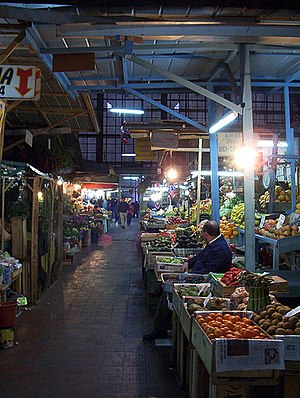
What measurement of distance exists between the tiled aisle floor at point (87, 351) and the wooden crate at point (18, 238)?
3.46ft

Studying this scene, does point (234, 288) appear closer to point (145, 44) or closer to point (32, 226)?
point (145, 44)

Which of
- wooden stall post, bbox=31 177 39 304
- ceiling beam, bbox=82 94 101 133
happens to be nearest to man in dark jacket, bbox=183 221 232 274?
wooden stall post, bbox=31 177 39 304

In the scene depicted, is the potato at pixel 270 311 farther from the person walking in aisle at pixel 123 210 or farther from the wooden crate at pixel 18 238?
the person walking in aisle at pixel 123 210

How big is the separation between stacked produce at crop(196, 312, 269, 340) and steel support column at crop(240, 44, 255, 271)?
6.98ft

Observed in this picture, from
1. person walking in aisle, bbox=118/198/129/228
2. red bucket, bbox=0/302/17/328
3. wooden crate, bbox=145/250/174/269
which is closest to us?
red bucket, bbox=0/302/17/328

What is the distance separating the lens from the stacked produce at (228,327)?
346cm

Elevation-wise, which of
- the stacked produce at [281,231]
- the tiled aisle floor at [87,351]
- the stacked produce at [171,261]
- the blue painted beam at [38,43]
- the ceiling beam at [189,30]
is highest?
the blue painted beam at [38,43]

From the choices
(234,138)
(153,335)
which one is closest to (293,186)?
(234,138)

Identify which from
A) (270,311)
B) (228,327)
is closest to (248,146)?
(270,311)

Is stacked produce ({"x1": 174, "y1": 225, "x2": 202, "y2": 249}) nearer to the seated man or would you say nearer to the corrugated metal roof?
the seated man

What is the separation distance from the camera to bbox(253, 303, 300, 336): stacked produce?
11.9 feet

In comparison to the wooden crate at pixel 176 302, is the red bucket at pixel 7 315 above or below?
below

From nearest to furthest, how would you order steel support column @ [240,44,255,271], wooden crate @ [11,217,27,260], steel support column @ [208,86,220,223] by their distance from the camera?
→ steel support column @ [240,44,255,271]
wooden crate @ [11,217,27,260]
steel support column @ [208,86,220,223]

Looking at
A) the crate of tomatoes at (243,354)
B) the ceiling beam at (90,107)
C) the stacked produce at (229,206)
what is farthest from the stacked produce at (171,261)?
the stacked produce at (229,206)
